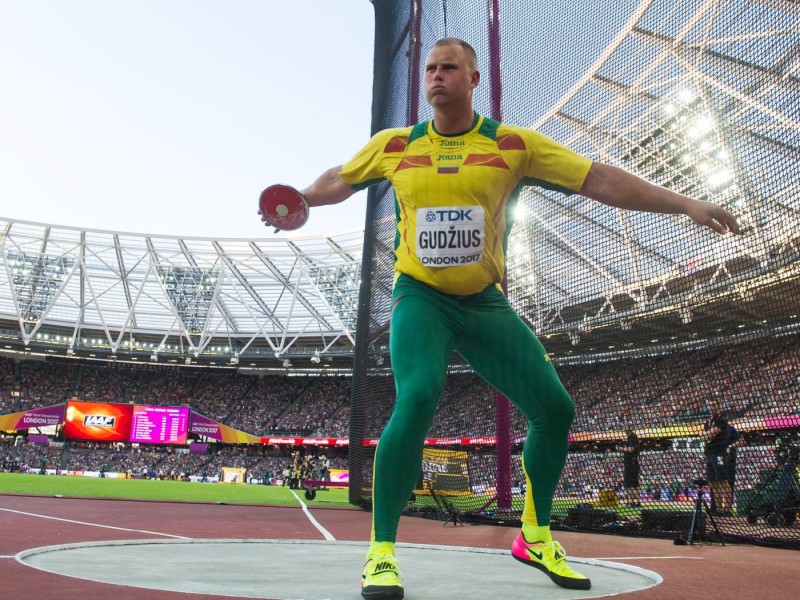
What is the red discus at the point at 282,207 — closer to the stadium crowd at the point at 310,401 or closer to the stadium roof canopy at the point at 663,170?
the stadium roof canopy at the point at 663,170

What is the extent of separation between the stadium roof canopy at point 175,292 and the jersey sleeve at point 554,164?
3448cm

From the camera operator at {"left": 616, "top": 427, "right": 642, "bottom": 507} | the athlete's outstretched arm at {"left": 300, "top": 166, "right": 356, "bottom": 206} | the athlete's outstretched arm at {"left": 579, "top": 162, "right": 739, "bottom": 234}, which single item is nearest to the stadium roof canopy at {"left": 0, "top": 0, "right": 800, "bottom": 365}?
the camera operator at {"left": 616, "top": 427, "right": 642, "bottom": 507}

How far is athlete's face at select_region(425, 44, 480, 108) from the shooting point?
2.48 metres

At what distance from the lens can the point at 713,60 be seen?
712 cm

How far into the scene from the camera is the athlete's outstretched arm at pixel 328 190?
9.04 ft

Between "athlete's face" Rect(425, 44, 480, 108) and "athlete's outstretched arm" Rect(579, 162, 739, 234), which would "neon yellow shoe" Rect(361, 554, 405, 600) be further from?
"athlete's face" Rect(425, 44, 480, 108)

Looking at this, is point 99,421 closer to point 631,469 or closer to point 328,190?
point 631,469

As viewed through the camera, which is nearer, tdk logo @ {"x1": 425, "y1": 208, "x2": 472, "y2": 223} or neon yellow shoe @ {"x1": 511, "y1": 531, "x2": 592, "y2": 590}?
neon yellow shoe @ {"x1": 511, "y1": 531, "x2": 592, "y2": 590}

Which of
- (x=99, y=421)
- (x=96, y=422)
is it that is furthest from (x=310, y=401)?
(x=96, y=422)

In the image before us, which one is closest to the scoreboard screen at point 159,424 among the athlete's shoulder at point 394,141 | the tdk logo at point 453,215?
the athlete's shoulder at point 394,141

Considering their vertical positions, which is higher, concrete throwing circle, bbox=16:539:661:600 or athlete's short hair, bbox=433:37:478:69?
athlete's short hair, bbox=433:37:478:69

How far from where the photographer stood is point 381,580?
79.3 inches

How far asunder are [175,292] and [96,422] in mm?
9024

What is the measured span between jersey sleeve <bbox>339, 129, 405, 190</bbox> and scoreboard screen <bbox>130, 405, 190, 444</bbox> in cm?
4225
